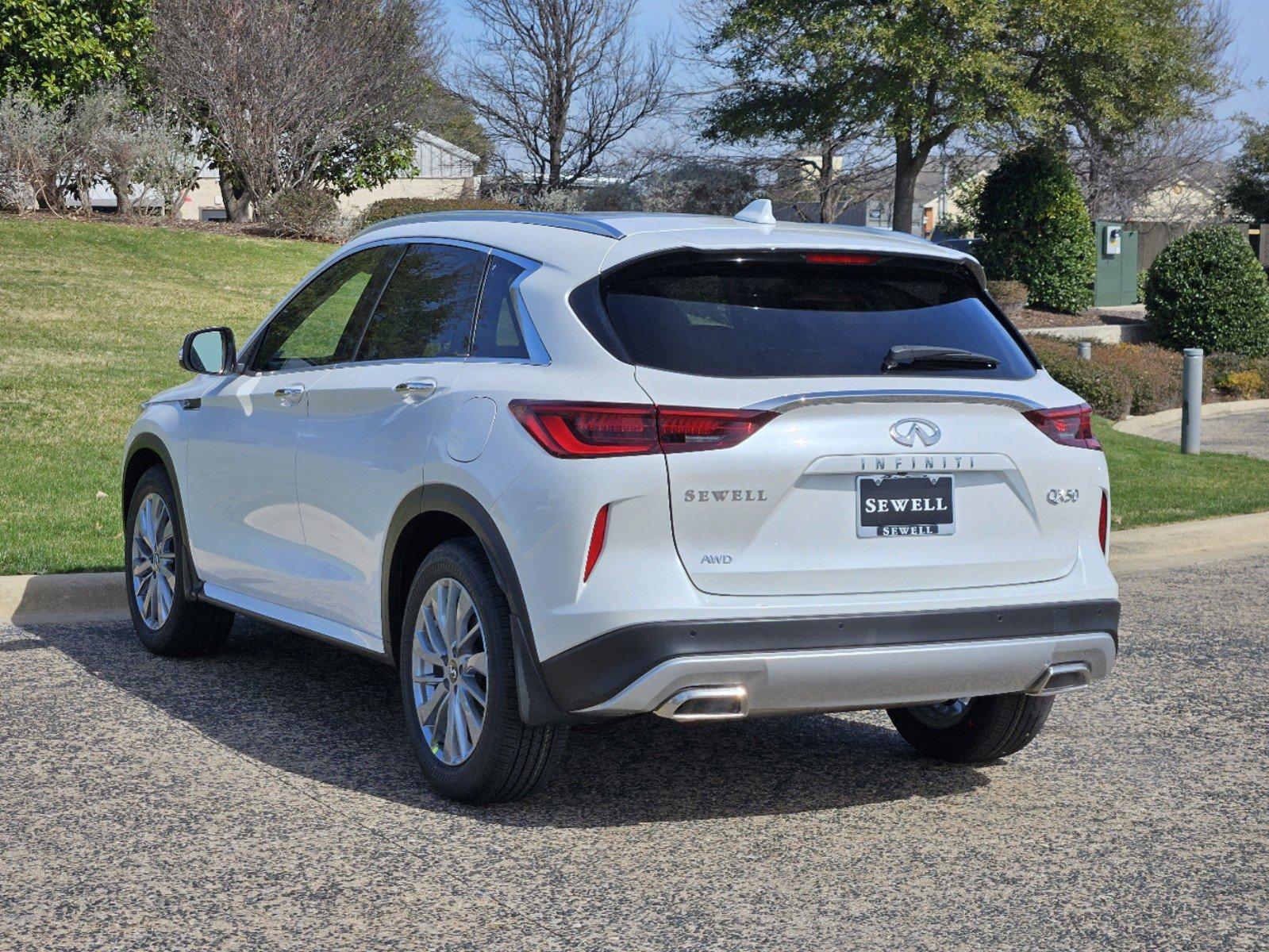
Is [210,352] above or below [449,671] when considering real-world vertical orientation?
above

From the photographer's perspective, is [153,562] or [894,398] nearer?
[894,398]

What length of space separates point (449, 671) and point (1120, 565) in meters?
6.09

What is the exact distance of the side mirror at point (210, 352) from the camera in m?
6.68

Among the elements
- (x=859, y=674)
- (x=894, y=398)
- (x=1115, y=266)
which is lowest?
(x=859, y=674)

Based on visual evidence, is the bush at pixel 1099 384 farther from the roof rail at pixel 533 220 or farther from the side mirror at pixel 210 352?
the roof rail at pixel 533 220

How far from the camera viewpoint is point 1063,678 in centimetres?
492

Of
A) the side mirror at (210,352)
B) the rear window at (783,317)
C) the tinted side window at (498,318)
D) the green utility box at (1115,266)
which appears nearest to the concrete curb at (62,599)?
the side mirror at (210,352)

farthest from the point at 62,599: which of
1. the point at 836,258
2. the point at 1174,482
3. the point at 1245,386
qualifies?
the point at 1245,386

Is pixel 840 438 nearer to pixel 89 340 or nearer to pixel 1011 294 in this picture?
pixel 89 340

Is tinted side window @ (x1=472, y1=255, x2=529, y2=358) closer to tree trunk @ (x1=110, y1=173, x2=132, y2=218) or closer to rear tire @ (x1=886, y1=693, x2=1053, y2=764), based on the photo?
rear tire @ (x1=886, y1=693, x2=1053, y2=764)

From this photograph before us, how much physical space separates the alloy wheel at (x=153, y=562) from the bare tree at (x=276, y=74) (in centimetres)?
2372

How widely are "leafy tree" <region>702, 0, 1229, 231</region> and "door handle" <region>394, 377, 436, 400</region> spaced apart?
87.0ft

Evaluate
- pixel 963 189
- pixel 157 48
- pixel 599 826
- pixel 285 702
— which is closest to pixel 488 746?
pixel 599 826

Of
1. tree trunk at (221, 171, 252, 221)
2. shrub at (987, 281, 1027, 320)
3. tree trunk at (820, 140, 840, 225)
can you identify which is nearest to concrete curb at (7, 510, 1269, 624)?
shrub at (987, 281, 1027, 320)
